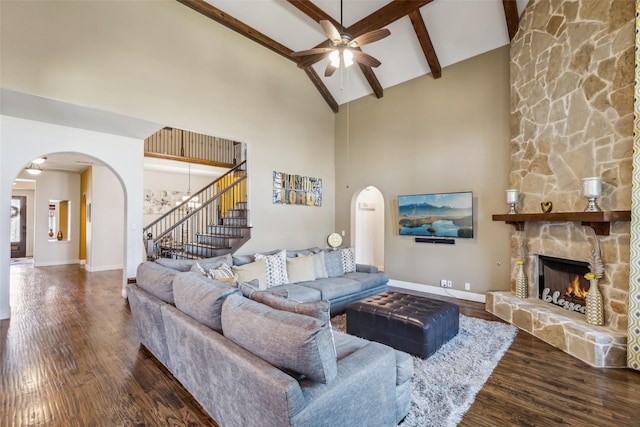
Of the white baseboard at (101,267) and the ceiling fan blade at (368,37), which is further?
the white baseboard at (101,267)

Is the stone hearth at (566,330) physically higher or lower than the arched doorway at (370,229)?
lower

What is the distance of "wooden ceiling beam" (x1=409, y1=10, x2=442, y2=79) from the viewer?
485cm

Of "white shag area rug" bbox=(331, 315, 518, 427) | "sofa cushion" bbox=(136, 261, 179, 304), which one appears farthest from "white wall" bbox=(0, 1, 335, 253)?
"white shag area rug" bbox=(331, 315, 518, 427)

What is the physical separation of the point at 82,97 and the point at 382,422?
5.05 metres

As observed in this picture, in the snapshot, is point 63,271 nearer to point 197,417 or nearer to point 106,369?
point 106,369

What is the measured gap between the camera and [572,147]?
12.1ft

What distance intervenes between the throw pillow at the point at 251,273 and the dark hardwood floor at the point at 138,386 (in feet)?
3.89

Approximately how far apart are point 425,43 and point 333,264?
4194 mm

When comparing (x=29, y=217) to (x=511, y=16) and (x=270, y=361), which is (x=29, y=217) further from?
(x=511, y=16)

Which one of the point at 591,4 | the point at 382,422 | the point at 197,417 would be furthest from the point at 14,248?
the point at 591,4

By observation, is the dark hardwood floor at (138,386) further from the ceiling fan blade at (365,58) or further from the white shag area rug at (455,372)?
the ceiling fan blade at (365,58)

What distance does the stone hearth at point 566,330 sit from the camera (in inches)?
113

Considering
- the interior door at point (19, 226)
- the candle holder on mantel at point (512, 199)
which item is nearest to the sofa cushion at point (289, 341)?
the candle holder on mantel at point (512, 199)

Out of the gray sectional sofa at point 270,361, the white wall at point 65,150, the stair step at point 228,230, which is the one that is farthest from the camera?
the stair step at point 228,230
